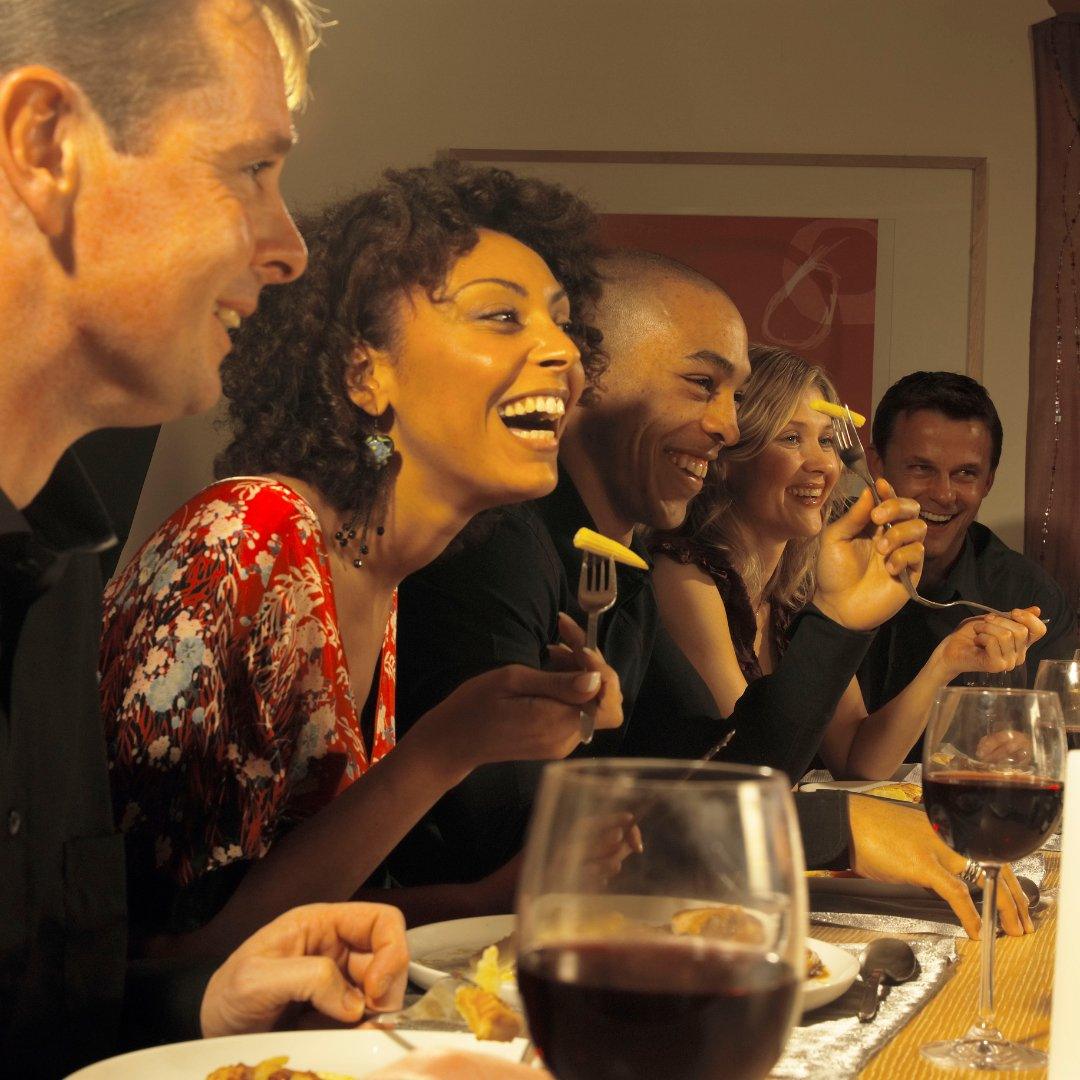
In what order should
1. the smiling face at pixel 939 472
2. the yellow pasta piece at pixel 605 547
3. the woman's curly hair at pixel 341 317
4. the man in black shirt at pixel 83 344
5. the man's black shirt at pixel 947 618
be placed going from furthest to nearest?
the man's black shirt at pixel 947 618, the smiling face at pixel 939 472, the yellow pasta piece at pixel 605 547, the woman's curly hair at pixel 341 317, the man in black shirt at pixel 83 344

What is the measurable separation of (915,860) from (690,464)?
997 mm

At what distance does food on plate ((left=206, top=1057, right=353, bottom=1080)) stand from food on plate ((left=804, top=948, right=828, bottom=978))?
0.96ft

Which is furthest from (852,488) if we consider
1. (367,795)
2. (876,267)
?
(367,795)

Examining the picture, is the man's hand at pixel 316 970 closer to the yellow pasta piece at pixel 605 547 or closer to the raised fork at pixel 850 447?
the yellow pasta piece at pixel 605 547

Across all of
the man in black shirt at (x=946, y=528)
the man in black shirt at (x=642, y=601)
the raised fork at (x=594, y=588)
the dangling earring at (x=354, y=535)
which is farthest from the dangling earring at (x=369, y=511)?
the man in black shirt at (x=946, y=528)

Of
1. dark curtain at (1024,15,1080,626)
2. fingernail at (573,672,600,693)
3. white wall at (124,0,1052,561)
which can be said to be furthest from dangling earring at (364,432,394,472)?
dark curtain at (1024,15,1080,626)

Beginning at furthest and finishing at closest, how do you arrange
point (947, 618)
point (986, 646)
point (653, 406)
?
1. point (947, 618)
2. point (986, 646)
3. point (653, 406)

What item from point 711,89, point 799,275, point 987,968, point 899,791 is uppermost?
point 711,89

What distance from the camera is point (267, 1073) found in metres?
0.57

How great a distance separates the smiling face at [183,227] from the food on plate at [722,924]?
72cm

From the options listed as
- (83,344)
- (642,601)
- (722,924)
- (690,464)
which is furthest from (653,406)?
(722,924)

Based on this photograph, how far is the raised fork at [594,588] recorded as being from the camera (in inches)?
56.5

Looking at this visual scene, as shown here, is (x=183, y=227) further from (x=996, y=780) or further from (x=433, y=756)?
(x=996, y=780)

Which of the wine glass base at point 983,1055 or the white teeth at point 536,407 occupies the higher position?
the white teeth at point 536,407
